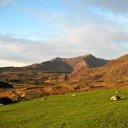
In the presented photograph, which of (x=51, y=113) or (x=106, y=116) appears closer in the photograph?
(x=106, y=116)

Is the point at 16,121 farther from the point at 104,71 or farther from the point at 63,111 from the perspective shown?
the point at 104,71

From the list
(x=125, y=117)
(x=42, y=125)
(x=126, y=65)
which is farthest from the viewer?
(x=126, y=65)

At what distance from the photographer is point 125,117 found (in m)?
37.8

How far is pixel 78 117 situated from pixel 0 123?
426 inches

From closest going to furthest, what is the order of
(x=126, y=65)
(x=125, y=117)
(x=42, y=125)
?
(x=125, y=117) → (x=42, y=125) → (x=126, y=65)

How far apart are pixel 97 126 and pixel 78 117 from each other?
176 inches

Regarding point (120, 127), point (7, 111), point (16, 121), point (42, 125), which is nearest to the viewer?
point (120, 127)

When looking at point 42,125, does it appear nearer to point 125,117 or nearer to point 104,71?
point 125,117

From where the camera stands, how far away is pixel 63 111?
47.8 m

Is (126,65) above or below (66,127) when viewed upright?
above

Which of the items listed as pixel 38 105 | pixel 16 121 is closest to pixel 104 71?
pixel 38 105

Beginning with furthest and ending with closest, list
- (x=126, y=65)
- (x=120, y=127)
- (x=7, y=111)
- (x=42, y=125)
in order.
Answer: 1. (x=126, y=65)
2. (x=7, y=111)
3. (x=42, y=125)
4. (x=120, y=127)

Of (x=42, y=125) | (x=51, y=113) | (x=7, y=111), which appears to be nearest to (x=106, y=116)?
(x=42, y=125)

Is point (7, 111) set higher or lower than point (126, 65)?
lower
